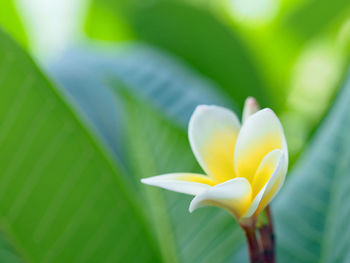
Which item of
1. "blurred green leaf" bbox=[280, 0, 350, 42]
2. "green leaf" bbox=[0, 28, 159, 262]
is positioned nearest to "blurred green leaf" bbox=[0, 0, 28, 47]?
"blurred green leaf" bbox=[280, 0, 350, 42]

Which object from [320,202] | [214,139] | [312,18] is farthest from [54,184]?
[312,18]

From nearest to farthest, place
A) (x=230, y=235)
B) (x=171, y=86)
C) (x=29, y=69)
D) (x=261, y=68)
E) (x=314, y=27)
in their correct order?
1. (x=29, y=69)
2. (x=230, y=235)
3. (x=171, y=86)
4. (x=261, y=68)
5. (x=314, y=27)

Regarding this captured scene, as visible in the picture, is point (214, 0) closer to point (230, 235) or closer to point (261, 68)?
point (261, 68)

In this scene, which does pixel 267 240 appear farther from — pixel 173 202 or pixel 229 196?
pixel 173 202

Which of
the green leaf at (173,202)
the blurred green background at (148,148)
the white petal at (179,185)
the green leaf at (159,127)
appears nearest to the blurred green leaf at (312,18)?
the blurred green background at (148,148)

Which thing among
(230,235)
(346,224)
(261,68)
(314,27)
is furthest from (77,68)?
(346,224)

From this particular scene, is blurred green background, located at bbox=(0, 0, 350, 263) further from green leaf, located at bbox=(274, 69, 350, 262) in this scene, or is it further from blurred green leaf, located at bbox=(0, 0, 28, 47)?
blurred green leaf, located at bbox=(0, 0, 28, 47)
